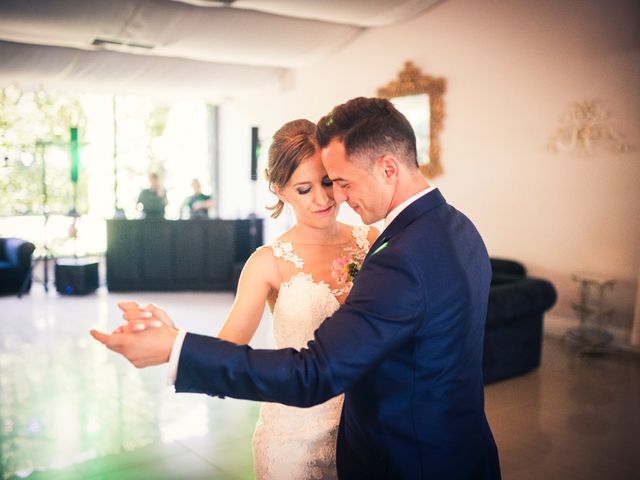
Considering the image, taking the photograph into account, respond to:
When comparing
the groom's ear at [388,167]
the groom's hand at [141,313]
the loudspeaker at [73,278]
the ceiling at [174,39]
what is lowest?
the loudspeaker at [73,278]

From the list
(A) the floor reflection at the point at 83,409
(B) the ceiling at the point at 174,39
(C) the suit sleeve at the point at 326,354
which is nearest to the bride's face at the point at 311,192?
(C) the suit sleeve at the point at 326,354

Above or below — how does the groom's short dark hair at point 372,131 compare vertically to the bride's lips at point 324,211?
above

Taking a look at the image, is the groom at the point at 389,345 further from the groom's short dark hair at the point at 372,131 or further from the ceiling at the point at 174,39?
the ceiling at the point at 174,39

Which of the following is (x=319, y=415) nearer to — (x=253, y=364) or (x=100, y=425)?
(x=253, y=364)

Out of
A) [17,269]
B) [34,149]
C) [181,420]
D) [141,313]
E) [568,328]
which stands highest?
[34,149]

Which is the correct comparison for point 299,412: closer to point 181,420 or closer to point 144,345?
point 144,345

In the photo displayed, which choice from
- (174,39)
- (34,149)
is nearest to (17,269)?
(174,39)

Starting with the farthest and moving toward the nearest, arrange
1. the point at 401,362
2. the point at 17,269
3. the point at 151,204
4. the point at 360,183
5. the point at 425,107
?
the point at 151,204 → the point at 17,269 → the point at 425,107 → the point at 360,183 → the point at 401,362

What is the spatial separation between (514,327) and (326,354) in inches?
161

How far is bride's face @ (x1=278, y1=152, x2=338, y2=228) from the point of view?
1925 mm

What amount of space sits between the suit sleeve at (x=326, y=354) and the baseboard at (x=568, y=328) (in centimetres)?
534

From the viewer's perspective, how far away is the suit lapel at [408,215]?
1.33 m

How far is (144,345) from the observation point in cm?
118

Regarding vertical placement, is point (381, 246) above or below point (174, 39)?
below
